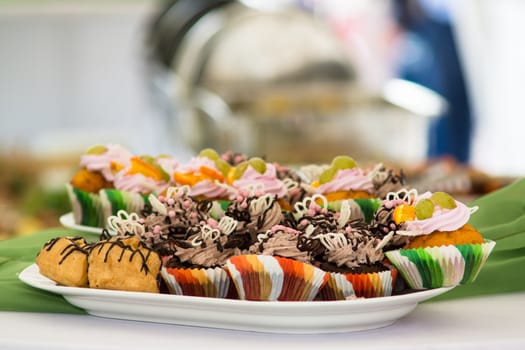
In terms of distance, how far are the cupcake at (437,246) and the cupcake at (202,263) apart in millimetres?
179

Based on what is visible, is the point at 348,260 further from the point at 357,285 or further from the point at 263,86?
the point at 263,86

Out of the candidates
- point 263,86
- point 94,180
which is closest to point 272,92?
point 263,86

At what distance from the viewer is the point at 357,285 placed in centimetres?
97

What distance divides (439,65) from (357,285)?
15.5ft

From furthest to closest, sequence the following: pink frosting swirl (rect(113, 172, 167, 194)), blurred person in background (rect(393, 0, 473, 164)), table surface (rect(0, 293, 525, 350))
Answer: blurred person in background (rect(393, 0, 473, 164)), pink frosting swirl (rect(113, 172, 167, 194)), table surface (rect(0, 293, 525, 350))

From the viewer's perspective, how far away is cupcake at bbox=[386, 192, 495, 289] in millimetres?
980

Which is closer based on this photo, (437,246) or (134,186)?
(437,246)

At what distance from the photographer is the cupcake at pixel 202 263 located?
0.98 meters

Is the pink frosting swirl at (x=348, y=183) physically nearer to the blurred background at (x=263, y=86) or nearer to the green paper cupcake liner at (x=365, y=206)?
the green paper cupcake liner at (x=365, y=206)

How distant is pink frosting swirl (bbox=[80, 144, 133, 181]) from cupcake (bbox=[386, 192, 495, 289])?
0.52 metres

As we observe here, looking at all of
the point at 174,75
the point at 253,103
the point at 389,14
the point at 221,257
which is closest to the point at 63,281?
the point at 221,257

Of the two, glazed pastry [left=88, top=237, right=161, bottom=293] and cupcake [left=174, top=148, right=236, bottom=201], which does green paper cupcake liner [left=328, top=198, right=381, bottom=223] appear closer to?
cupcake [left=174, top=148, right=236, bottom=201]

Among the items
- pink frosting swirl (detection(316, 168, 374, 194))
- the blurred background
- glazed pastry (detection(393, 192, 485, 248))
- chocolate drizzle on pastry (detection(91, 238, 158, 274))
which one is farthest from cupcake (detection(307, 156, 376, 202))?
the blurred background

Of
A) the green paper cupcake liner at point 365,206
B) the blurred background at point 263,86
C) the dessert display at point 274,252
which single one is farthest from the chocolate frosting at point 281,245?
the blurred background at point 263,86
